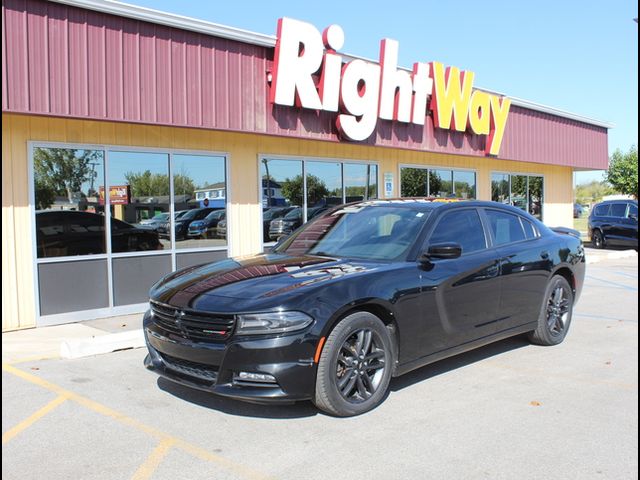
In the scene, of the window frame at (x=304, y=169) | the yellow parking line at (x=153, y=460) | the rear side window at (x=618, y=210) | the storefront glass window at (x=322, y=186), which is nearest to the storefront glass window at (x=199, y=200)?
the window frame at (x=304, y=169)

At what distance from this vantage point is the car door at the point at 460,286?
499 cm

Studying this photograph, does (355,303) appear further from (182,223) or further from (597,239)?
(597,239)

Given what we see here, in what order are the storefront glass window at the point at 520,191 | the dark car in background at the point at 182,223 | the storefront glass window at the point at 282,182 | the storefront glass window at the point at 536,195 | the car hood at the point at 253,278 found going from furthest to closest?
the storefront glass window at the point at 536,195, the storefront glass window at the point at 520,191, the storefront glass window at the point at 282,182, the dark car in background at the point at 182,223, the car hood at the point at 253,278

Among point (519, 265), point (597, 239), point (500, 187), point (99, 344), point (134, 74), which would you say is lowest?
point (99, 344)

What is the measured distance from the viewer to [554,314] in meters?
6.51

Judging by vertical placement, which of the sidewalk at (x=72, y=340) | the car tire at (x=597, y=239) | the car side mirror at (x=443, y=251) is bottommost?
the sidewalk at (x=72, y=340)

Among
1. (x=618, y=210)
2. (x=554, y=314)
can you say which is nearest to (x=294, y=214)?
(x=554, y=314)

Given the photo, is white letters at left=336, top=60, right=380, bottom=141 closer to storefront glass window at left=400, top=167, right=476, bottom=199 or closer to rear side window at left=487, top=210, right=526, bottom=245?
storefront glass window at left=400, top=167, right=476, bottom=199

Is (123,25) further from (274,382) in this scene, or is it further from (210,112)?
(274,382)

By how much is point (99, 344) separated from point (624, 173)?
3643cm

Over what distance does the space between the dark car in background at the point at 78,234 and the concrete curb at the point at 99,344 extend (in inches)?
86.7

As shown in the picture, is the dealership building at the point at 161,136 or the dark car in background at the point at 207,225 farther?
the dark car in background at the point at 207,225

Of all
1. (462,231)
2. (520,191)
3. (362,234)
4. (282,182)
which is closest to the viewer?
(362,234)

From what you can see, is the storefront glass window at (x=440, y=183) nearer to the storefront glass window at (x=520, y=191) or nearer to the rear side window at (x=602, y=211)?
the storefront glass window at (x=520, y=191)
